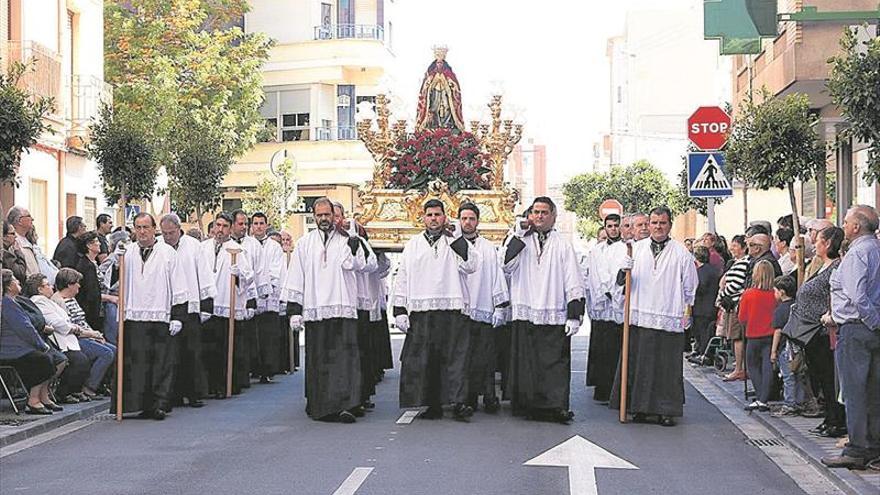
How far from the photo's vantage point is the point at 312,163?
167ft

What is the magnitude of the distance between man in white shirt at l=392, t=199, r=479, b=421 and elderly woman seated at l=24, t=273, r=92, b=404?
357 centimetres

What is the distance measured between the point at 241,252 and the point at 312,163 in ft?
113

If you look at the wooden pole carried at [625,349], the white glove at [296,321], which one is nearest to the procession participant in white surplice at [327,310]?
the white glove at [296,321]

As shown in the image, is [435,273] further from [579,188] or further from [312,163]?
[579,188]

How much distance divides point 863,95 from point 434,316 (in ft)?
15.3

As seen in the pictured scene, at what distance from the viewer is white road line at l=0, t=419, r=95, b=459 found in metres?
11.7

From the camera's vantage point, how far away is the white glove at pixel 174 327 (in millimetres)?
13898

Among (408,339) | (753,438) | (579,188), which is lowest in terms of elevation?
(753,438)

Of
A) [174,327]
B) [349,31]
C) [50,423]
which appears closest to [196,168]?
[174,327]

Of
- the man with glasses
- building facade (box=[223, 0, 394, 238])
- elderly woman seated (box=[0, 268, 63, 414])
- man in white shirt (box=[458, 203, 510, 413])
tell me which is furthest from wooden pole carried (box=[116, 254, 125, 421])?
building facade (box=[223, 0, 394, 238])

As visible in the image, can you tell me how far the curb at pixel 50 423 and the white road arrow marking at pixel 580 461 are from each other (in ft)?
15.2

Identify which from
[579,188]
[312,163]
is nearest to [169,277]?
[312,163]

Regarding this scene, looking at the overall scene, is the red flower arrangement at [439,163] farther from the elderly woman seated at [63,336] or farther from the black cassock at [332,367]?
the elderly woman seated at [63,336]

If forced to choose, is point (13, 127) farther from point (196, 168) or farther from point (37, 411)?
point (196, 168)
